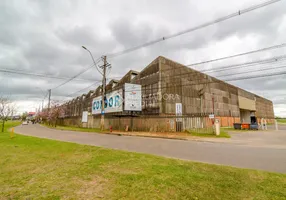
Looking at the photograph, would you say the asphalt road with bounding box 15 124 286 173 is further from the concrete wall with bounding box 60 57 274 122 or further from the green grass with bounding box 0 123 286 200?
the concrete wall with bounding box 60 57 274 122

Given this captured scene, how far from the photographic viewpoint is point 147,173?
4.57 metres

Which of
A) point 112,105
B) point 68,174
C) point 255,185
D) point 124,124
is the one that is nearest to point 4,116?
point 112,105

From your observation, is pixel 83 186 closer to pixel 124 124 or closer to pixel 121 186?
pixel 121 186

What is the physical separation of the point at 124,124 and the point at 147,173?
19.9 metres

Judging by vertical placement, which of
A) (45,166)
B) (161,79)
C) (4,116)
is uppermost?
(161,79)

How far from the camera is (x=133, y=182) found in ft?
12.9

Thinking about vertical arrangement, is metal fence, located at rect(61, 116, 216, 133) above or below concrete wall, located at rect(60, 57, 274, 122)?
below

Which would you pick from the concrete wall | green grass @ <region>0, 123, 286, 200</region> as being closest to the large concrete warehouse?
the concrete wall

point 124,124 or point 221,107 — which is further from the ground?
point 221,107

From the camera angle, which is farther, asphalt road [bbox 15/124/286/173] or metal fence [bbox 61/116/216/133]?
metal fence [bbox 61/116/216/133]

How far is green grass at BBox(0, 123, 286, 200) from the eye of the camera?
10.9ft

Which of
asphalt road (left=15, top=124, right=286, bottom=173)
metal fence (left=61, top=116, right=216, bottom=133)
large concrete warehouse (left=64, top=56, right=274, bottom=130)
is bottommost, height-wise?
asphalt road (left=15, top=124, right=286, bottom=173)

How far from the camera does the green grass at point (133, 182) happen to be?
332cm

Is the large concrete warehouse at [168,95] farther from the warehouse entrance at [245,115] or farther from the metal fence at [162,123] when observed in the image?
the warehouse entrance at [245,115]
